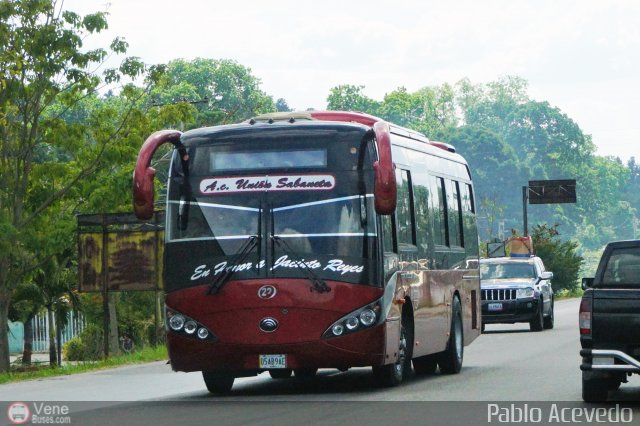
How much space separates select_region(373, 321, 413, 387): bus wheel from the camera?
59.8ft

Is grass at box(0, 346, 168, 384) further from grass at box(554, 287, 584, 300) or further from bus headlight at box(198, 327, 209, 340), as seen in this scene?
grass at box(554, 287, 584, 300)

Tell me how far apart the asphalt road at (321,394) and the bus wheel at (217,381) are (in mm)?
151

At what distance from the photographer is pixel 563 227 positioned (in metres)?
178

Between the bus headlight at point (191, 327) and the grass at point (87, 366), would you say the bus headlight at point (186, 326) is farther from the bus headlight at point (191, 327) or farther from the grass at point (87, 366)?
the grass at point (87, 366)

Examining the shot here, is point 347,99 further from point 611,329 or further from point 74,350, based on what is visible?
point 611,329

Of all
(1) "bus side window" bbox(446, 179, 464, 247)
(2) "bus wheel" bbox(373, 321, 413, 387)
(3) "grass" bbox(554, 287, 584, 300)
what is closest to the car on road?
(1) "bus side window" bbox(446, 179, 464, 247)

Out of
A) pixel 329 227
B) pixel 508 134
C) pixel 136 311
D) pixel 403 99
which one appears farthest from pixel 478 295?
pixel 508 134

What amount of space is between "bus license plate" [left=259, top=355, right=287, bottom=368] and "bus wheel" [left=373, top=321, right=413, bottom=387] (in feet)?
5.50

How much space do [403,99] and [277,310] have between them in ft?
514

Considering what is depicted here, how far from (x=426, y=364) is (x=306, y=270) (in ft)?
17.5

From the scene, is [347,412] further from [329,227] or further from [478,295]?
[478,295]

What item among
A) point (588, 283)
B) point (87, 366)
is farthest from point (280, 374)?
point (588, 283)

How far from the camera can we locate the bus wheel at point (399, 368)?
1823 centimetres

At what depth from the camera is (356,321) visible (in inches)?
669
